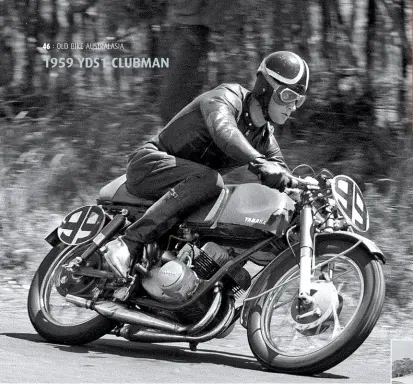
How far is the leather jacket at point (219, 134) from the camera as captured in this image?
5797mm

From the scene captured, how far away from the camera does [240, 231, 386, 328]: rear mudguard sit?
222 inches

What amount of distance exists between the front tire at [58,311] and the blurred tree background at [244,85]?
71.9 inches

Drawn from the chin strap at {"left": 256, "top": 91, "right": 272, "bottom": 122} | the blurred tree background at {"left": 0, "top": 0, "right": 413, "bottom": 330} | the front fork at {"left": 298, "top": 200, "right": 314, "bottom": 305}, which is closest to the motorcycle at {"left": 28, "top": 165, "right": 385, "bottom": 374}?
the front fork at {"left": 298, "top": 200, "right": 314, "bottom": 305}

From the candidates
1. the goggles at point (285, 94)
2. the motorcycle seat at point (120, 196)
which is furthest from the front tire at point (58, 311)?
the goggles at point (285, 94)

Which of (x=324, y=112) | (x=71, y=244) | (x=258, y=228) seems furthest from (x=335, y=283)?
(x=324, y=112)

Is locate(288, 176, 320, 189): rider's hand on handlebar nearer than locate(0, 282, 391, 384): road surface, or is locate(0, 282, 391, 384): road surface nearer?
locate(0, 282, 391, 384): road surface

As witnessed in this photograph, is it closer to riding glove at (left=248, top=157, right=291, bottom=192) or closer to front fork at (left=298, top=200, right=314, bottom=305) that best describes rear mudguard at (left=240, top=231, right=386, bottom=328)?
→ front fork at (left=298, top=200, right=314, bottom=305)

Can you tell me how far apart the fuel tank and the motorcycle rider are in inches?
2.8

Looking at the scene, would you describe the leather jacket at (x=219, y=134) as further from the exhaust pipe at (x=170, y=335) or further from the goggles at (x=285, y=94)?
the exhaust pipe at (x=170, y=335)

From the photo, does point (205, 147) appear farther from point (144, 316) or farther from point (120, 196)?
point (144, 316)

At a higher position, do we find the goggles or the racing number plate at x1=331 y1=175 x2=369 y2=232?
the goggles

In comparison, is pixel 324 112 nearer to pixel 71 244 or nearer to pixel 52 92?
pixel 52 92

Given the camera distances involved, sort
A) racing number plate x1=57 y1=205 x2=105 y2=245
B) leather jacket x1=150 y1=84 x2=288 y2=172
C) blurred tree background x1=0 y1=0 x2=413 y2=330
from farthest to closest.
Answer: blurred tree background x1=0 y1=0 x2=413 y2=330, racing number plate x1=57 y1=205 x2=105 y2=245, leather jacket x1=150 y1=84 x2=288 y2=172

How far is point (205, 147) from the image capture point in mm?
6137
